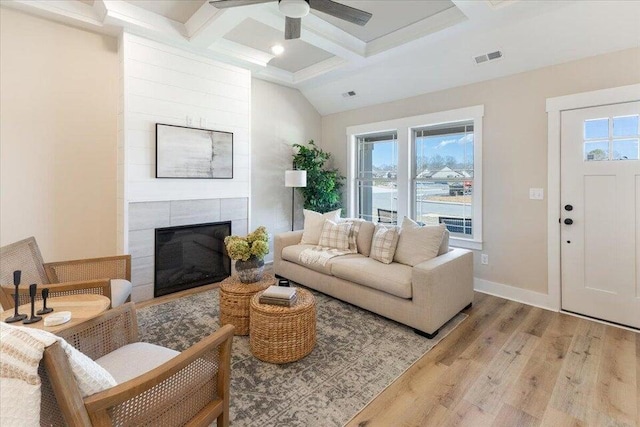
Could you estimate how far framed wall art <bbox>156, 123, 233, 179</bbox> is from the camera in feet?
11.9

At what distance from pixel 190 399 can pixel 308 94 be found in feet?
16.4

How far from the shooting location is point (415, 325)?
2.75 metres

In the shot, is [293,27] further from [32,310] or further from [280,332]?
[32,310]

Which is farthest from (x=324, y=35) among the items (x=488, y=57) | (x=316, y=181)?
(x=316, y=181)

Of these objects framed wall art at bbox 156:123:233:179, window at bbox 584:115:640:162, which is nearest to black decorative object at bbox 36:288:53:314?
framed wall art at bbox 156:123:233:179

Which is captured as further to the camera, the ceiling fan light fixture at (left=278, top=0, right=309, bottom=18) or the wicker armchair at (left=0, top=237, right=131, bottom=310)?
the ceiling fan light fixture at (left=278, top=0, right=309, bottom=18)

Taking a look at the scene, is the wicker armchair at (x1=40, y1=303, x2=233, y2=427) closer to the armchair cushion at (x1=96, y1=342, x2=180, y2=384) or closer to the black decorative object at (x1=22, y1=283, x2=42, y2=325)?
the armchair cushion at (x1=96, y1=342, x2=180, y2=384)

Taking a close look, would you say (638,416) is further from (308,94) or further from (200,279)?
(308,94)

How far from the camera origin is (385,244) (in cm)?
337

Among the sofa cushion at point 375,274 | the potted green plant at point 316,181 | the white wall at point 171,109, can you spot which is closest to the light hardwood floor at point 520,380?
the sofa cushion at point 375,274

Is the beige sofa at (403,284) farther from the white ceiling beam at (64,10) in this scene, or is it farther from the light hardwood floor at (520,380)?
the white ceiling beam at (64,10)

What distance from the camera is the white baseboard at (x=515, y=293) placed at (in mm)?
3354

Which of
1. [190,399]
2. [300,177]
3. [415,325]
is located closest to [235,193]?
[300,177]

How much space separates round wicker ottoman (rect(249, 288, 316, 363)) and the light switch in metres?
2.77
